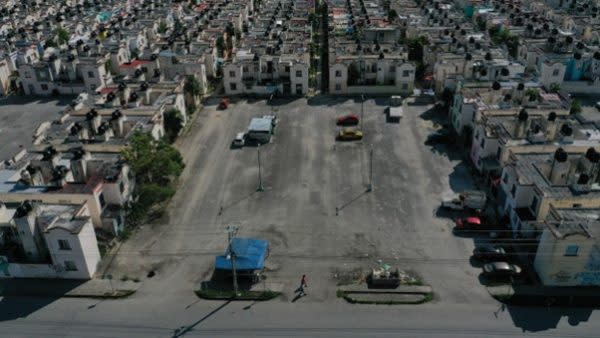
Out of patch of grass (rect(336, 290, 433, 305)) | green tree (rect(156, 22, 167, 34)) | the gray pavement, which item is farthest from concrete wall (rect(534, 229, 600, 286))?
green tree (rect(156, 22, 167, 34))

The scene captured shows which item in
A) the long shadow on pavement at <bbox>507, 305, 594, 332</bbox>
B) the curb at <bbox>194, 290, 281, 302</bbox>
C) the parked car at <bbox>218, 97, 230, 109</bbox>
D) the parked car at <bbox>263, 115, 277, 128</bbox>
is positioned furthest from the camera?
the parked car at <bbox>218, 97, 230, 109</bbox>

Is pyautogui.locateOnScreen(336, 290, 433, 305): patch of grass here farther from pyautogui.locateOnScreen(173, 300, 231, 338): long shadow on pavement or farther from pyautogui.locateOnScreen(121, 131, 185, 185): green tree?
pyautogui.locateOnScreen(121, 131, 185, 185): green tree

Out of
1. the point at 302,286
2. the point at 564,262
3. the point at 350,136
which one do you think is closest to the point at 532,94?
the point at 350,136

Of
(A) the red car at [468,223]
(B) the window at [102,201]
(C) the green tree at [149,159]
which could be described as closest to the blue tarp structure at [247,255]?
(C) the green tree at [149,159]

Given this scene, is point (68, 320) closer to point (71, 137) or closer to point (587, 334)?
point (71, 137)

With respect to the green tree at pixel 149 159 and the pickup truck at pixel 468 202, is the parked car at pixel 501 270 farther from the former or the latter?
the green tree at pixel 149 159

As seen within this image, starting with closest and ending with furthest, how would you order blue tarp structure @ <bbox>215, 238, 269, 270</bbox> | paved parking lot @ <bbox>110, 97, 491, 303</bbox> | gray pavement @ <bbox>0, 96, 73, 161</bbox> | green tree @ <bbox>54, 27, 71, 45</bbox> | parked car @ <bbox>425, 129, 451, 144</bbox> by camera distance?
blue tarp structure @ <bbox>215, 238, 269, 270</bbox> < paved parking lot @ <bbox>110, 97, 491, 303</bbox> < parked car @ <bbox>425, 129, 451, 144</bbox> < gray pavement @ <bbox>0, 96, 73, 161</bbox> < green tree @ <bbox>54, 27, 71, 45</bbox>
